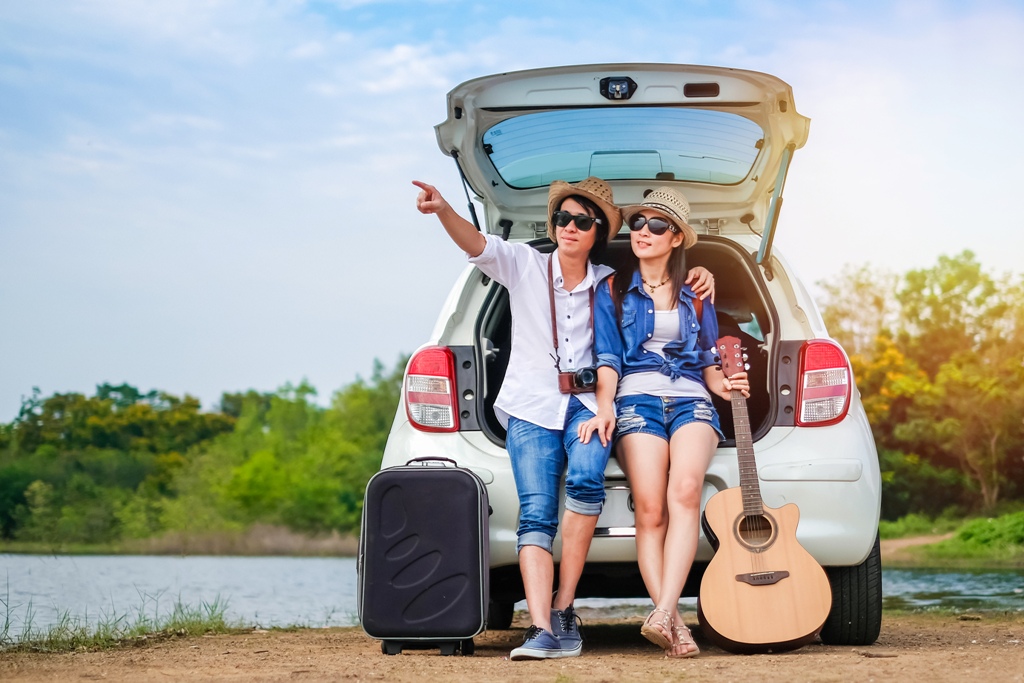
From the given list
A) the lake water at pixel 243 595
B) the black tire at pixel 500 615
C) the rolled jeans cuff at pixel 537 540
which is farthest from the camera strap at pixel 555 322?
the lake water at pixel 243 595

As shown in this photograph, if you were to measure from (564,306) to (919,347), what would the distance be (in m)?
38.8

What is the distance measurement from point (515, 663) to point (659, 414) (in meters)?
1.09

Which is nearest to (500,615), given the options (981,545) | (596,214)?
(596,214)

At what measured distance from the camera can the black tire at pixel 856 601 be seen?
4297 millimetres

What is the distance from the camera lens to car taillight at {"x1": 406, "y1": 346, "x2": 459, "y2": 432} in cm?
441

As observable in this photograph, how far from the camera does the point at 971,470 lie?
3644cm

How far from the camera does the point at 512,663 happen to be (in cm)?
394

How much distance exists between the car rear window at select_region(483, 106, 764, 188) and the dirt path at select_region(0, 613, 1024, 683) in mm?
2093

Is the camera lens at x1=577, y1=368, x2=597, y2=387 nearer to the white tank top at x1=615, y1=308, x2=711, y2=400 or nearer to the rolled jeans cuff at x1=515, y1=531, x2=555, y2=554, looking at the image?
the white tank top at x1=615, y1=308, x2=711, y2=400

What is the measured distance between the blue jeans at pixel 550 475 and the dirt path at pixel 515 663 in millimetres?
498

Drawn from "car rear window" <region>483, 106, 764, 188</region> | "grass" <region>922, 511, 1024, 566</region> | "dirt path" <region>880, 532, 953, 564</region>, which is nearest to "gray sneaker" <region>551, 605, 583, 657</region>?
"car rear window" <region>483, 106, 764, 188</region>

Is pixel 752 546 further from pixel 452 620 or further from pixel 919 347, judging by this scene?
pixel 919 347

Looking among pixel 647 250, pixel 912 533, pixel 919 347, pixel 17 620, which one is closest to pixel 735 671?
pixel 647 250

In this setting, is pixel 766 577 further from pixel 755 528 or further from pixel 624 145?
pixel 624 145
